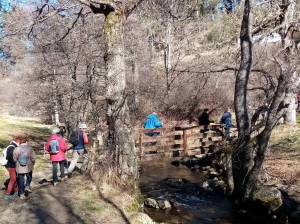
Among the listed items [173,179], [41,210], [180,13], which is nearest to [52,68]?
[180,13]

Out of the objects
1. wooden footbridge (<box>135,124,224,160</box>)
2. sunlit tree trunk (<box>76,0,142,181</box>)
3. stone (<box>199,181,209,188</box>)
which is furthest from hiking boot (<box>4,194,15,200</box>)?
wooden footbridge (<box>135,124,224,160</box>)

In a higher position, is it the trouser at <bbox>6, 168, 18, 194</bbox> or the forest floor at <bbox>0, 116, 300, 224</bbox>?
the trouser at <bbox>6, 168, 18, 194</bbox>

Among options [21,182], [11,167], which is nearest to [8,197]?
[21,182]

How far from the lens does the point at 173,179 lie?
507 inches

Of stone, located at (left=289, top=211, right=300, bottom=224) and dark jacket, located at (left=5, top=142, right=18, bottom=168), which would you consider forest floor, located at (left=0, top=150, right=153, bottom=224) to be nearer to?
dark jacket, located at (left=5, top=142, right=18, bottom=168)

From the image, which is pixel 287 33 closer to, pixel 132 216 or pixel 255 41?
pixel 255 41

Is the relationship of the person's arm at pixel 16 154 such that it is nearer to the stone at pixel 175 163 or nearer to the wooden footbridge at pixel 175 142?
the wooden footbridge at pixel 175 142

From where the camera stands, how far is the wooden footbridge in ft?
45.9

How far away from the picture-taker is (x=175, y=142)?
14.8 metres

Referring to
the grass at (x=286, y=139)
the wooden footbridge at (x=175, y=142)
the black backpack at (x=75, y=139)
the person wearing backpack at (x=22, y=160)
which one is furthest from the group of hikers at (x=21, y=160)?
the grass at (x=286, y=139)

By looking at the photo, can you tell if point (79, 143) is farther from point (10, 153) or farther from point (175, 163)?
point (175, 163)

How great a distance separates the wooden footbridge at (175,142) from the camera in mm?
13992

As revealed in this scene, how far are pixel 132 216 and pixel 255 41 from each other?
605cm

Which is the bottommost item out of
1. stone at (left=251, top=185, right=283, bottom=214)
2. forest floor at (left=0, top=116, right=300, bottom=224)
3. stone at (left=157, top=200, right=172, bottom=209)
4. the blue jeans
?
stone at (left=157, top=200, right=172, bottom=209)
